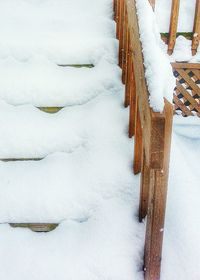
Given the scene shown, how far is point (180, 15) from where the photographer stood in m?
3.88

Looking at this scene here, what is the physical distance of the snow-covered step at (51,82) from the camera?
274cm

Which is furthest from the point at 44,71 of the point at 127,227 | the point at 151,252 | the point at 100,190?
the point at 151,252

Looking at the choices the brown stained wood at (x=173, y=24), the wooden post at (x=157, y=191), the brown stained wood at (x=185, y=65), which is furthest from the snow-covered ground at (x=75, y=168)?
the brown stained wood at (x=185, y=65)

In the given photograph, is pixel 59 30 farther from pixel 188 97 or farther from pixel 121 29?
pixel 188 97

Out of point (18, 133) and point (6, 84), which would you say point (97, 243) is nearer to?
point (18, 133)

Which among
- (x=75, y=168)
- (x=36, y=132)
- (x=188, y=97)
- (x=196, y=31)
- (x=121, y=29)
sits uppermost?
(x=121, y=29)

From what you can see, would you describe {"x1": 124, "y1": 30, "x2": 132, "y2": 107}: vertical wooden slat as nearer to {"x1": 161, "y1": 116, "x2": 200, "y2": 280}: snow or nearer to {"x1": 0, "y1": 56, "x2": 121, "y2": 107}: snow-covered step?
{"x1": 0, "y1": 56, "x2": 121, "y2": 107}: snow-covered step

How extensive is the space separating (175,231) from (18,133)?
118cm

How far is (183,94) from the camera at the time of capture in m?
4.20

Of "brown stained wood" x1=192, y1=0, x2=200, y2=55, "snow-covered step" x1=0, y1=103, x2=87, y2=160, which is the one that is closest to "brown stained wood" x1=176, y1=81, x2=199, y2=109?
"brown stained wood" x1=192, y1=0, x2=200, y2=55

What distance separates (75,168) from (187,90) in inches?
92.8

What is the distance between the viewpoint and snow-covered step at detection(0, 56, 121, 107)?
274 cm

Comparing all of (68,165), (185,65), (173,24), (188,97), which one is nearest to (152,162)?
(68,165)

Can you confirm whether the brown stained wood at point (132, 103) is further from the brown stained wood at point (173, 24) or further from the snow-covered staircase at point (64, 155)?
the brown stained wood at point (173, 24)
